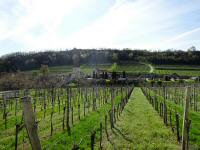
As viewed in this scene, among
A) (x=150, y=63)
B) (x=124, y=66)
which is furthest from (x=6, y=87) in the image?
(x=150, y=63)

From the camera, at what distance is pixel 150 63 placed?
504ft

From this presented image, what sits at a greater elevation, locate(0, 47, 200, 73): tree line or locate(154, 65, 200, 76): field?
locate(0, 47, 200, 73): tree line

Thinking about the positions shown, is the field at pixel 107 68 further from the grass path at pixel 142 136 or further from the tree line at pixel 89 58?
the grass path at pixel 142 136

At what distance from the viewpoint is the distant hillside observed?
143 m

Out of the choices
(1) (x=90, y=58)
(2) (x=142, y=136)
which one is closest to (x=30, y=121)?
(2) (x=142, y=136)

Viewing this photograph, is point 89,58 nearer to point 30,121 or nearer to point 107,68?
point 107,68

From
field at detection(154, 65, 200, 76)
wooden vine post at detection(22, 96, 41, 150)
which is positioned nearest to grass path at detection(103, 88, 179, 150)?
wooden vine post at detection(22, 96, 41, 150)

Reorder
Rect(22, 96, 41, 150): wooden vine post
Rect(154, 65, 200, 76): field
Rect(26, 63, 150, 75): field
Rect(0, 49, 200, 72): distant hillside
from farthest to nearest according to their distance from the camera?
1. Rect(0, 49, 200, 72): distant hillside
2. Rect(26, 63, 150, 75): field
3. Rect(154, 65, 200, 76): field
4. Rect(22, 96, 41, 150): wooden vine post

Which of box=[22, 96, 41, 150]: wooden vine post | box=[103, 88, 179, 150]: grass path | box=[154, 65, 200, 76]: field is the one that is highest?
box=[22, 96, 41, 150]: wooden vine post

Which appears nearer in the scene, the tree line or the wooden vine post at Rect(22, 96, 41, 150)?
the wooden vine post at Rect(22, 96, 41, 150)

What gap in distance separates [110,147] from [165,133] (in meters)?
3.71

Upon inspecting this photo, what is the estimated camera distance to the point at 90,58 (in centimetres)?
16462

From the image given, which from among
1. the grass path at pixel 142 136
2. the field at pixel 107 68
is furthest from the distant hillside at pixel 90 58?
the grass path at pixel 142 136

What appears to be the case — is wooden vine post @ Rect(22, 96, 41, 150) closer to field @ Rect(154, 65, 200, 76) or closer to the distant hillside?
field @ Rect(154, 65, 200, 76)
